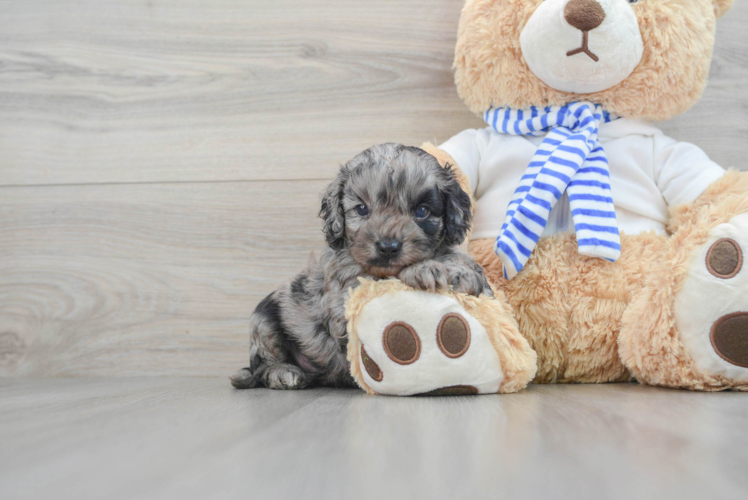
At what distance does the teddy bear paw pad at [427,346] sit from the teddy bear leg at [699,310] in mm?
413

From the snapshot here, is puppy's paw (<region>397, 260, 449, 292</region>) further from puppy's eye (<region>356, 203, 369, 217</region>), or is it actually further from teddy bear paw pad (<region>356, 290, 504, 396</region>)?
puppy's eye (<region>356, 203, 369, 217</region>)

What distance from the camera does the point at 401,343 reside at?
126cm

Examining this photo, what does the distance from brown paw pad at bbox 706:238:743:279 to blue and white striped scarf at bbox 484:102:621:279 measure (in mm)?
231

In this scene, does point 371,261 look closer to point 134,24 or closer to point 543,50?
point 543,50

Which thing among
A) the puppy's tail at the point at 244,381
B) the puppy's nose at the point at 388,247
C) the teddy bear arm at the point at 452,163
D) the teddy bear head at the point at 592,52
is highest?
the teddy bear head at the point at 592,52

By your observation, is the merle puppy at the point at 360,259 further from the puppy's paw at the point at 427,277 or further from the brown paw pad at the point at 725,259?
the brown paw pad at the point at 725,259

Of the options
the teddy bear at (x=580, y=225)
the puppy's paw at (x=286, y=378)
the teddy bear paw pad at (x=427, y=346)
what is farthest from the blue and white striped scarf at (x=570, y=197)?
the puppy's paw at (x=286, y=378)

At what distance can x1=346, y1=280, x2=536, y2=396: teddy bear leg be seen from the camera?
1253 millimetres

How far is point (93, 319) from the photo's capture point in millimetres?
2129

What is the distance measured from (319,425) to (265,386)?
708 millimetres

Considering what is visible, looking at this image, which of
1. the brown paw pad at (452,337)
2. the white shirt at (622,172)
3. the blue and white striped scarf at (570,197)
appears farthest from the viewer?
the white shirt at (622,172)

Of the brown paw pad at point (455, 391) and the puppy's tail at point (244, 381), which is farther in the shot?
the puppy's tail at point (244, 381)

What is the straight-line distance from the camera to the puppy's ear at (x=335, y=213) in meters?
1.47

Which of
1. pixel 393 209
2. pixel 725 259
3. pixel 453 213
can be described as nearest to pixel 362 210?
pixel 393 209
